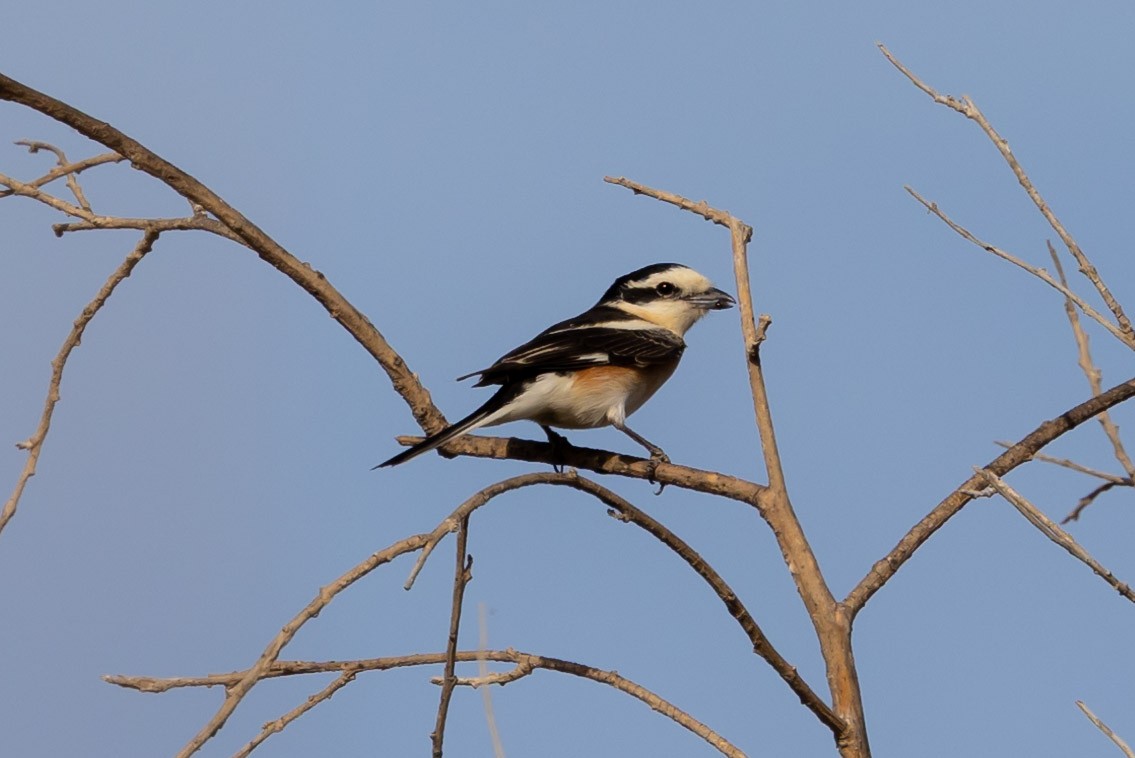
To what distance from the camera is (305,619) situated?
2559mm

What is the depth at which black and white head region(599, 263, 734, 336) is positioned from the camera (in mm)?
7262

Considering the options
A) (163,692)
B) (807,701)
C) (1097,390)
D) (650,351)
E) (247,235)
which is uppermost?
(650,351)

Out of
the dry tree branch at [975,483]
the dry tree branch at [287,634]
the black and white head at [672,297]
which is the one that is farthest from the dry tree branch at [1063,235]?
the black and white head at [672,297]

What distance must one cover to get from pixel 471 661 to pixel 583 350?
111 inches

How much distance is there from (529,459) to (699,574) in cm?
179

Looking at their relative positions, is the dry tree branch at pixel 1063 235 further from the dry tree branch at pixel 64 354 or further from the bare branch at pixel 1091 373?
the dry tree branch at pixel 64 354

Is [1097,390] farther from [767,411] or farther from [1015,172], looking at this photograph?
[767,411]

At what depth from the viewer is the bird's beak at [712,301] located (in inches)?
287

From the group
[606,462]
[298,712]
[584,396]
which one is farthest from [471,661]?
[584,396]

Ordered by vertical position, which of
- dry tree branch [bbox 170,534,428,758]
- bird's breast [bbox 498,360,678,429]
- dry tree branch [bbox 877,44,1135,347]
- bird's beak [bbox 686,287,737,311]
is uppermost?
bird's beak [bbox 686,287,737,311]

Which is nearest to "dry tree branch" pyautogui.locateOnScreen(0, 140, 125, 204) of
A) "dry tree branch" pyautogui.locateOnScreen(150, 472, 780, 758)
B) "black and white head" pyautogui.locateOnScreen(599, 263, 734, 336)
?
"dry tree branch" pyautogui.locateOnScreen(150, 472, 780, 758)

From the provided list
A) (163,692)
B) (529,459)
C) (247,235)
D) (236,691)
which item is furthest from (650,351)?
(236,691)

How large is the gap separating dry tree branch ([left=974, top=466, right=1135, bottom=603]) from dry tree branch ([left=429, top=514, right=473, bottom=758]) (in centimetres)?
106

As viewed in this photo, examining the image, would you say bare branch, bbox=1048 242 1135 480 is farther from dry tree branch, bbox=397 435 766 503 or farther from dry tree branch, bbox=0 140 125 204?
dry tree branch, bbox=0 140 125 204
